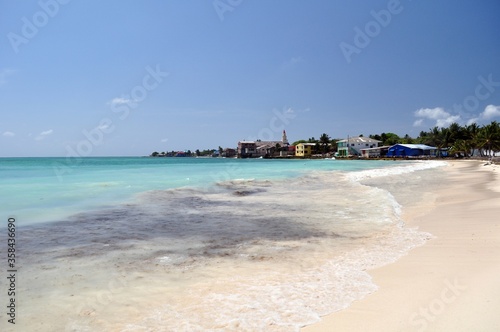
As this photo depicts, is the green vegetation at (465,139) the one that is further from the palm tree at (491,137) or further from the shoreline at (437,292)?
the shoreline at (437,292)

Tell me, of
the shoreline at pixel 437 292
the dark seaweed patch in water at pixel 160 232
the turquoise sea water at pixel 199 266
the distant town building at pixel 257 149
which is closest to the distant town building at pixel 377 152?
the distant town building at pixel 257 149

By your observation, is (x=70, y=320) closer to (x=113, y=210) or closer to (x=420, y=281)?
(x=420, y=281)

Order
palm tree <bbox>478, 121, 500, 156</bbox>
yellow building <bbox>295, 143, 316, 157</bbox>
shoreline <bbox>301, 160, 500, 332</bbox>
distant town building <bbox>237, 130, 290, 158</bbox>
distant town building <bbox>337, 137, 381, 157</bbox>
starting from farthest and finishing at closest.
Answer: distant town building <bbox>237, 130, 290, 158</bbox> → yellow building <bbox>295, 143, 316, 157</bbox> → distant town building <bbox>337, 137, 381, 157</bbox> → palm tree <bbox>478, 121, 500, 156</bbox> → shoreline <bbox>301, 160, 500, 332</bbox>

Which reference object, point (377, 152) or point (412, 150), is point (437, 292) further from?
point (377, 152)

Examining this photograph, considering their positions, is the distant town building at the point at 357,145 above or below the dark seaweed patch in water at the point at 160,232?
above

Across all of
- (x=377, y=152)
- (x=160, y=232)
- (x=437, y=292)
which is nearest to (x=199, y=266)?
(x=160, y=232)

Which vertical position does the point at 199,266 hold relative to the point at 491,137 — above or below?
below

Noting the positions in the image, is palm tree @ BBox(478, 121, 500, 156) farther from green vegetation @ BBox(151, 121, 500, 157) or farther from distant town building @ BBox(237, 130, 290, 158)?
distant town building @ BBox(237, 130, 290, 158)

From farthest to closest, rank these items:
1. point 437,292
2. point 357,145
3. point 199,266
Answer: point 357,145 < point 199,266 < point 437,292

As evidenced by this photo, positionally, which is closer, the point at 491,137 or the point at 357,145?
the point at 491,137

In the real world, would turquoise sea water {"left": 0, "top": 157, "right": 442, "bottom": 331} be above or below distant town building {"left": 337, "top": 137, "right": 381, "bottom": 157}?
below

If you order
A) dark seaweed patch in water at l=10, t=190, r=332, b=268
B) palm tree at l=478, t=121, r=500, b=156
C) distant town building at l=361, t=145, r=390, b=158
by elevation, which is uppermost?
palm tree at l=478, t=121, r=500, b=156

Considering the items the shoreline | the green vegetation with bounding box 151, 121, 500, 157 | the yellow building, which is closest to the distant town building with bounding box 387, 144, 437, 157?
the green vegetation with bounding box 151, 121, 500, 157

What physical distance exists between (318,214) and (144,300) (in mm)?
8952
